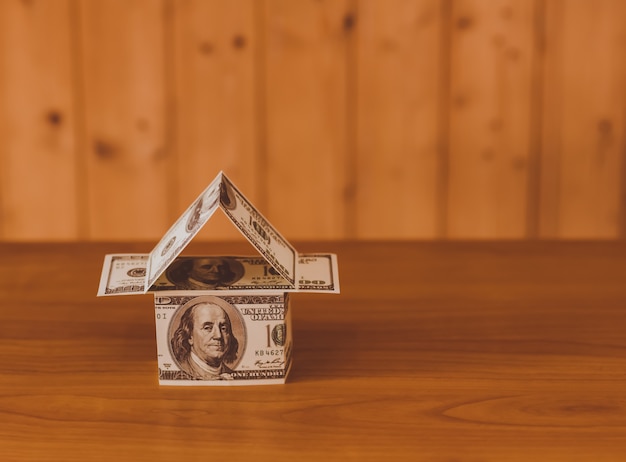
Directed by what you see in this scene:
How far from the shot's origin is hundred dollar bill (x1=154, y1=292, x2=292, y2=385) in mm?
812

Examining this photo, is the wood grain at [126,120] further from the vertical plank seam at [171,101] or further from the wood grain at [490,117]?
the wood grain at [490,117]

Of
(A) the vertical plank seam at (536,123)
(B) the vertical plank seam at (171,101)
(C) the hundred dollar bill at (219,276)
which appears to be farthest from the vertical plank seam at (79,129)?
(C) the hundred dollar bill at (219,276)

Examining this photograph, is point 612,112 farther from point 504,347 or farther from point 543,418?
point 543,418

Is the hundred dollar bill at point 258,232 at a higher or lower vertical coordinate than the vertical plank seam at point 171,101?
lower

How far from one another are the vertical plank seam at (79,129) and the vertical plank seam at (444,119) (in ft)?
2.88

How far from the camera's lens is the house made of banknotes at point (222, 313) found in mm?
808

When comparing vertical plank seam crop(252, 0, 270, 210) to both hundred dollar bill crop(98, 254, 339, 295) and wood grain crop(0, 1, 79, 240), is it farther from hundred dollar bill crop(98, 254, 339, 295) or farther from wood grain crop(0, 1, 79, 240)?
hundred dollar bill crop(98, 254, 339, 295)

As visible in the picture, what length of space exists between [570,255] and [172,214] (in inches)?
44.5

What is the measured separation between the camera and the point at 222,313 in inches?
32.0

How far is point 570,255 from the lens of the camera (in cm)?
133

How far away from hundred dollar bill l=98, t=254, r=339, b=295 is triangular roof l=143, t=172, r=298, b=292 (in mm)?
13

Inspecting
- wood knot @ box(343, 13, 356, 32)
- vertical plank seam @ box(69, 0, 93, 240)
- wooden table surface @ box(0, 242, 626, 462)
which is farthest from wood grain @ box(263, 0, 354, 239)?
wooden table surface @ box(0, 242, 626, 462)

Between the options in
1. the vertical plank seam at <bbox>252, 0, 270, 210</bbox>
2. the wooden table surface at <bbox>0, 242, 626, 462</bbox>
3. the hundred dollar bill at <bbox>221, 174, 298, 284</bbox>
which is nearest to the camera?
the wooden table surface at <bbox>0, 242, 626, 462</bbox>

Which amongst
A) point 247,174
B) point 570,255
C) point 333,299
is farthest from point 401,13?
point 333,299
